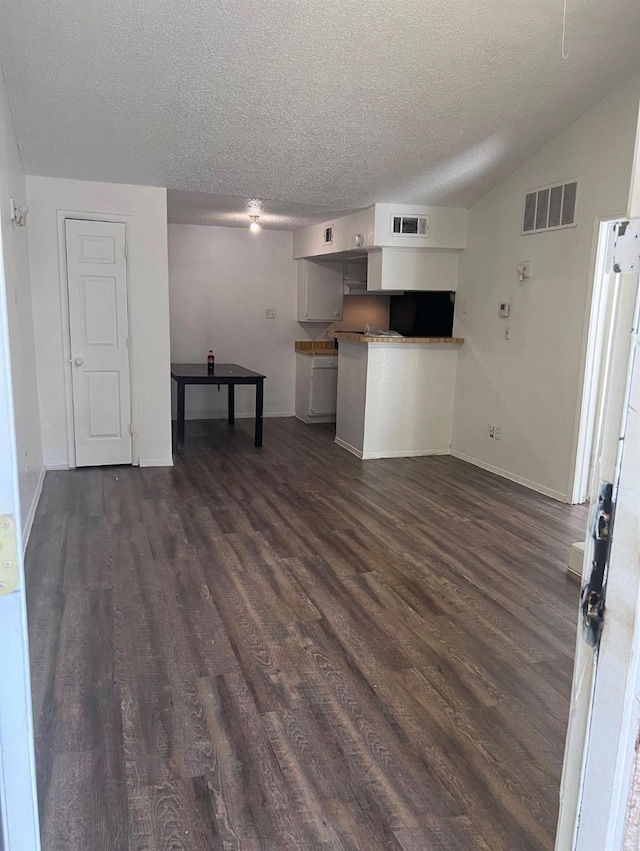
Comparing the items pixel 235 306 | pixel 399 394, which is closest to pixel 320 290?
pixel 235 306

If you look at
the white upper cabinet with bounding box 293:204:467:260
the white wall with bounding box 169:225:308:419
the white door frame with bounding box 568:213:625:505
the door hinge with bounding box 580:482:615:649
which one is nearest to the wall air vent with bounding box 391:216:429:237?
the white upper cabinet with bounding box 293:204:467:260

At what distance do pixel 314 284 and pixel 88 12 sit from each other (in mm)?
4553

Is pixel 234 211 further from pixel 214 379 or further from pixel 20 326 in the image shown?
pixel 20 326

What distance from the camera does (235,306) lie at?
24.2 ft

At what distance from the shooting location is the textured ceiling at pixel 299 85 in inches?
119

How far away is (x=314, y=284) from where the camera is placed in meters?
7.32

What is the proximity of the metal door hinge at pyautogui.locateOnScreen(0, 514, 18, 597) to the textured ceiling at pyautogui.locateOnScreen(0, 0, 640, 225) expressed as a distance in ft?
9.57

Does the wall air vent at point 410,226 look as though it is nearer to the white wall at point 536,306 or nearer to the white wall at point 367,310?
the white wall at point 536,306

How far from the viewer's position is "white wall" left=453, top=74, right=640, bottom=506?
403cm

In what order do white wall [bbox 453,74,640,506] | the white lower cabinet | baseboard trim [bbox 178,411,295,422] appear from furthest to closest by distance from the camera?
baseboard trim [bbox 178,411,295,422] → the white lower cabinet → white wall [bbox 453,74,640,506]

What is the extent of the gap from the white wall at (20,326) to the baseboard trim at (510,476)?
3.61 meters

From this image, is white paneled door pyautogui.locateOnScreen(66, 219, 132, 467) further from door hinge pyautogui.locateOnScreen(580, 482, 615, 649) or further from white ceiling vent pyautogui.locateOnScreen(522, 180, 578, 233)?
door hinge pyautogui.locateOnScreen(580, 482, 615, 649)

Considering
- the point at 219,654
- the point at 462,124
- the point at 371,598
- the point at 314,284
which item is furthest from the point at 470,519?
the point at 314,284

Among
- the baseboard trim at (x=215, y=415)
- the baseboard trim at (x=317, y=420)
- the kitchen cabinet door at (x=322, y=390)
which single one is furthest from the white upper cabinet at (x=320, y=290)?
the baseboard trim at (x=215, y=415)
